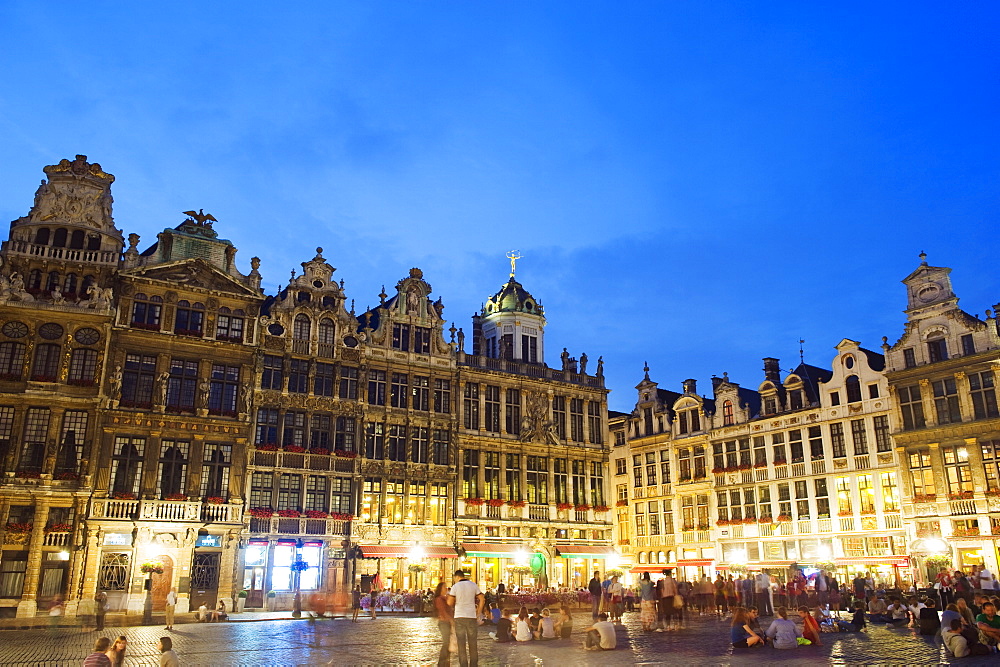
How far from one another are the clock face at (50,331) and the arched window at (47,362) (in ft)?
1.21

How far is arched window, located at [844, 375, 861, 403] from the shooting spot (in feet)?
151

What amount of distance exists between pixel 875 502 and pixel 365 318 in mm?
29146

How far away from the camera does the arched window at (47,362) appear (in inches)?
1427

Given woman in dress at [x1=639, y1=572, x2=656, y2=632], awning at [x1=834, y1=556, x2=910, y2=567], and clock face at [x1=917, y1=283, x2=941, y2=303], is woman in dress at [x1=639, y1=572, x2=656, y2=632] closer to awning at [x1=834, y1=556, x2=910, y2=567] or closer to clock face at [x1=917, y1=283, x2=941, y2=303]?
awning at [x1=834, y1=556, x2=910, y2=567]

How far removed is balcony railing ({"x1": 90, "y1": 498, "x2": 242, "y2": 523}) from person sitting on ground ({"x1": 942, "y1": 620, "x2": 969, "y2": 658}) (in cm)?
3045

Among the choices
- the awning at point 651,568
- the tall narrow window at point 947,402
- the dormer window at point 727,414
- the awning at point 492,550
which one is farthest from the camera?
the dormer window at point 727,414

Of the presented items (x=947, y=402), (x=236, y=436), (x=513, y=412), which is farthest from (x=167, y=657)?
(x=947, y=402)

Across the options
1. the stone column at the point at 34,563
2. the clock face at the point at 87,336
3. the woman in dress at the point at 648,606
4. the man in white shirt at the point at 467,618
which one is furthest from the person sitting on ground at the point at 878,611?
the clock face at the point at 87,336

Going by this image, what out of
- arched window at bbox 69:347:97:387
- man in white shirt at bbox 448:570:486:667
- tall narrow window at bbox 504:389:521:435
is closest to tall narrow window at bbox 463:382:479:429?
tall narrow window at bbox 504:389:521:435

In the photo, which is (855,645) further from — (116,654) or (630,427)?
(630,427)

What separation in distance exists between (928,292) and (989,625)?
32.7 m

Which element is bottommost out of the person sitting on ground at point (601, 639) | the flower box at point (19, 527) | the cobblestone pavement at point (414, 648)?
the cobblestone pavement at point (414, 648)

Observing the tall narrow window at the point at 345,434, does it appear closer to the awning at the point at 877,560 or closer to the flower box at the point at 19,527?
the flower box at the point at 19,527

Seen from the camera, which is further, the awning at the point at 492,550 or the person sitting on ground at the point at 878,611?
the awning at the point at 492,550
